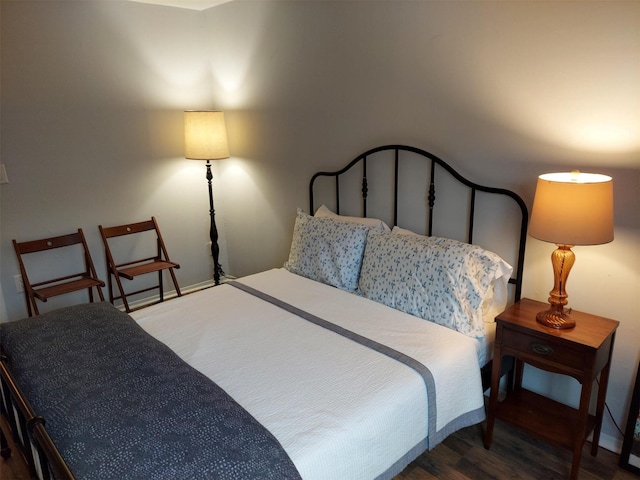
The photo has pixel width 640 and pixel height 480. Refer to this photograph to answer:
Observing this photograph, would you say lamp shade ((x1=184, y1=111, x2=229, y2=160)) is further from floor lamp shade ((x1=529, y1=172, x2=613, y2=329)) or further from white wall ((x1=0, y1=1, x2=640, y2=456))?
floor lamp shade ((x1=529, y1=172, x2=613, y2=329))

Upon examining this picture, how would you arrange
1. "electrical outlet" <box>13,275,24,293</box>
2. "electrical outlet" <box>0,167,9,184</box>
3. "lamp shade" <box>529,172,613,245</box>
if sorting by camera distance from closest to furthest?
"lamp shade" <box>529,172,613,245</box> < "electrical outlet" <box>0,167,9,184</box> < "electrical outlet" <box>13,275,24,293</box>

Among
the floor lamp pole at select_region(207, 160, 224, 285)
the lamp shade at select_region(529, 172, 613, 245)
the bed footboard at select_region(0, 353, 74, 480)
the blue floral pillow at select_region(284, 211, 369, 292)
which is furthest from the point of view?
the floor lamp pole at select_region(207, 160, 224, 285)

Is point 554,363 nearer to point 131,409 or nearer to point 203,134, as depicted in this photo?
point 131,409

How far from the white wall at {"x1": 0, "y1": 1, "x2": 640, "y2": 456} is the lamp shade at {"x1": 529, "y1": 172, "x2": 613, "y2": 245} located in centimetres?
26

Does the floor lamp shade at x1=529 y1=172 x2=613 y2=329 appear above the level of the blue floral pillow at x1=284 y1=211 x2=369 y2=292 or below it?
above

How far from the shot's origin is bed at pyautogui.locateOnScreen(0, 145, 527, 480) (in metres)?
1.27

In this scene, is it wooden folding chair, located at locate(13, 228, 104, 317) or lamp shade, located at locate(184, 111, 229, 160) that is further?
lamp shade, located at locate(184, 111, 229, 160)

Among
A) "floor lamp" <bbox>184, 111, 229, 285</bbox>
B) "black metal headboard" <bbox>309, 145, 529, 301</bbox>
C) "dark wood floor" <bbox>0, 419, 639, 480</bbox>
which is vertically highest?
"floor lamp" <bbox>184, 111, 229, 285</bbox>

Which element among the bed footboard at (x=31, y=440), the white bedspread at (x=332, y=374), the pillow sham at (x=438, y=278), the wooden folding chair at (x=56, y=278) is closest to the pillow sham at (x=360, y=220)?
the pillow sham at (x=438, y=278)

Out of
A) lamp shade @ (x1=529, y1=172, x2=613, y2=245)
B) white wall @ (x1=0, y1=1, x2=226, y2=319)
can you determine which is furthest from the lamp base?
white wall @ (x1=0, y1=1, x2=226, y2=319)

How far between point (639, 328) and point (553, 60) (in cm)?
115

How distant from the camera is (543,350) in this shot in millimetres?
1710

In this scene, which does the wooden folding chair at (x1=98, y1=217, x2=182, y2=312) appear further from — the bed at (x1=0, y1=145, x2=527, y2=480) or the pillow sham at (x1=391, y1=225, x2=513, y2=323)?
the pillow sham at (x1=391, y1=225, x2=513, y2=323)

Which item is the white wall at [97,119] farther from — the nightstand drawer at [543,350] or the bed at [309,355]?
the nightstand drawer at [543,350]
